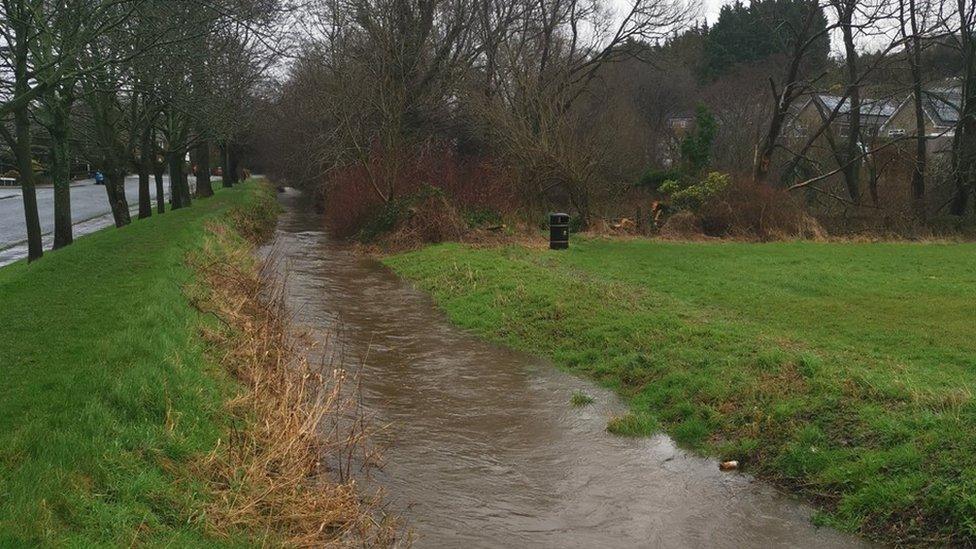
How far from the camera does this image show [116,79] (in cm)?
1529

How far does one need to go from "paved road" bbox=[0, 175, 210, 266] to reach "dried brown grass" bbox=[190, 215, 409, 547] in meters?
15.9

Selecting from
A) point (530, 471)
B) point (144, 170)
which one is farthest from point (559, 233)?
point (144, 170)

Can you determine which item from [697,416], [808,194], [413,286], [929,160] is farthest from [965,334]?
[929,160]

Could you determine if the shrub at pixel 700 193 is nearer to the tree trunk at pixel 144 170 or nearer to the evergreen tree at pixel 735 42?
the tree trunk at pixel 144 170

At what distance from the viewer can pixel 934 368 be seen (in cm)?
855

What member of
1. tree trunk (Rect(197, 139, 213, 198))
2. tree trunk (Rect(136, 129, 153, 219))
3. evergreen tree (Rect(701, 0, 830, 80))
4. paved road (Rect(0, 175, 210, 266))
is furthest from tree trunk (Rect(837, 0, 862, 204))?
tree trunk (Rect(197, 139, 213, 198))

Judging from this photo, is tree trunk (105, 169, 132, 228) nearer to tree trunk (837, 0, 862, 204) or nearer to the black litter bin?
the black litter bin

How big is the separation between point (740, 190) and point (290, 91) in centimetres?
2757

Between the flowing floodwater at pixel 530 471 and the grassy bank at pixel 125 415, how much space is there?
4.12ft

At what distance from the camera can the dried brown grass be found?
5.29 meters

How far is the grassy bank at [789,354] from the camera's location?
6.29 metres

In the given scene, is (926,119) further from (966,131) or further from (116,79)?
(116,79)

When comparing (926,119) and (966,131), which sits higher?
(926,119)

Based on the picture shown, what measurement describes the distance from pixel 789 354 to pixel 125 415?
6913 millimetres
